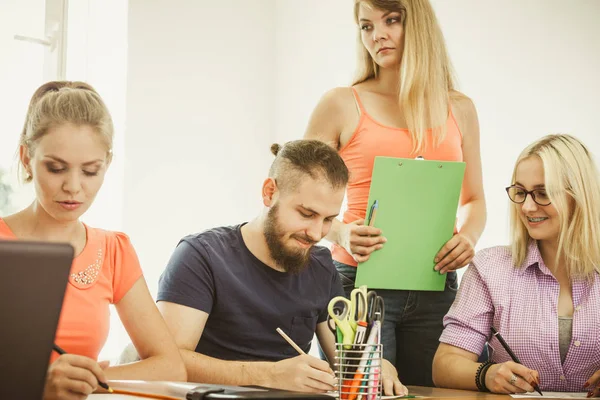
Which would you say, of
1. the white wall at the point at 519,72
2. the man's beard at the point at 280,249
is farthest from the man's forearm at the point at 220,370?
the white wall at the point at 519,72

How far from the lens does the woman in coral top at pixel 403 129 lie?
79.9 inches

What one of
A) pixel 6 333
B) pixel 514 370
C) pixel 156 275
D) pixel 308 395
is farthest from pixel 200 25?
pixel 6 333

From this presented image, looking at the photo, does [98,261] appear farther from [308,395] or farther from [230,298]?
[308,395]

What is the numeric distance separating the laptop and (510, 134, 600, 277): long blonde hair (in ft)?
4.92

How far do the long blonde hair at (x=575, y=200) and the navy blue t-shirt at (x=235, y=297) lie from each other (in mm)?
683

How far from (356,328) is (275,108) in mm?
3079

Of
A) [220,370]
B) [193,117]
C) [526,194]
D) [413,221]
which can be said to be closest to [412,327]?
[413,221]

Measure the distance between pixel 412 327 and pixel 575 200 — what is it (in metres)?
0.55

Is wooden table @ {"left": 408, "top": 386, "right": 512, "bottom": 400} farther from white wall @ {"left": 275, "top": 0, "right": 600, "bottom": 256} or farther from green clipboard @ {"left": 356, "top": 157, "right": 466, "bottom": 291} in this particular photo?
white wall @ {"left": 275, "top": 0, "right": 600, "bottom": 256}

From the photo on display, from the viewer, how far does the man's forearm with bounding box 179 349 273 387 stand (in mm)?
1580

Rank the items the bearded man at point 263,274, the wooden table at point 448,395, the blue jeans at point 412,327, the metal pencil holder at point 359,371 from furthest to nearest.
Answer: the blue jeans at point 412,327 < the bearded man at point 263,274 < the wooden table at point 448,395 < the metal pencil holder at point 359,371

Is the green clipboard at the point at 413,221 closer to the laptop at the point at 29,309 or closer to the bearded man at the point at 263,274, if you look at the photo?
the bearded man at the point at 263,274

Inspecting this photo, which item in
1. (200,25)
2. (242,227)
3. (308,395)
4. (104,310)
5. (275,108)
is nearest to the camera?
(308,395)

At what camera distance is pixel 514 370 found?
168 centimetres
